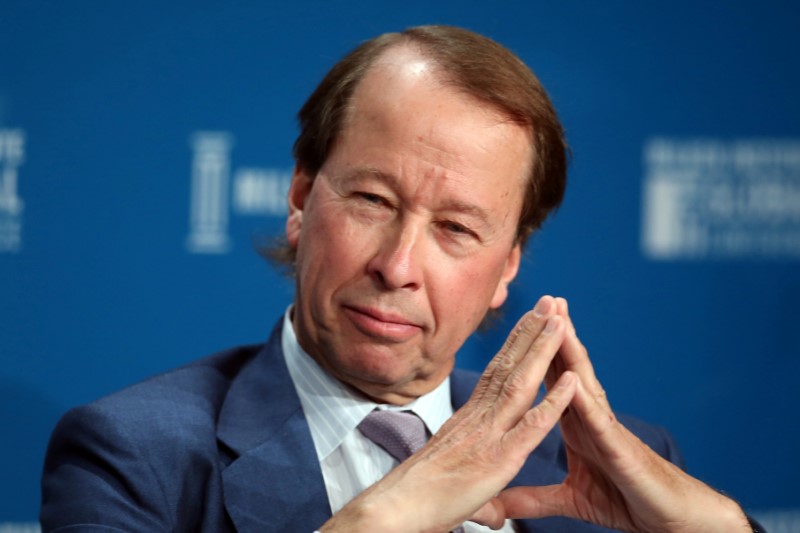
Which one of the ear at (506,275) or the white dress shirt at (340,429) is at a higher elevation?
the ear at (506,275)

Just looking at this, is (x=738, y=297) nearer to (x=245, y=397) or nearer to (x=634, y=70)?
(x=634, y=70)

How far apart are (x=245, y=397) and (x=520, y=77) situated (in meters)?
0.79

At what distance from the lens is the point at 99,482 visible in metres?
1.76

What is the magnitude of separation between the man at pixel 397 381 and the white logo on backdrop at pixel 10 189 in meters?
0.75

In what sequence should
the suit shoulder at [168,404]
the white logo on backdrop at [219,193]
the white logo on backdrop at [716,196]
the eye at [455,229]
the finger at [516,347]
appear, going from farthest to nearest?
the white logo on backdrop at [716,196] < the white logo on backdrop at [219,193] < the eye at [455,229] < the suit shoulder at [168,404] < the finger at [516,347]

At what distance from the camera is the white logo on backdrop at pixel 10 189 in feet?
8.46

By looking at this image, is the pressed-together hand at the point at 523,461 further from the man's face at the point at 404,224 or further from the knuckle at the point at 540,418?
the man's face at the point at 404,224

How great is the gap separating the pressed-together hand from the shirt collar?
0.84 feet

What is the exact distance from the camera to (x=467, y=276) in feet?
6.46

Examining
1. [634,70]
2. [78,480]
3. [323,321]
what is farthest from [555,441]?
[634,70]

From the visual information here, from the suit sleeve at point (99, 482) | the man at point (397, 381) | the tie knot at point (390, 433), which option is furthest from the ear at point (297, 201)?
the suit sleeve at point (99, 482)

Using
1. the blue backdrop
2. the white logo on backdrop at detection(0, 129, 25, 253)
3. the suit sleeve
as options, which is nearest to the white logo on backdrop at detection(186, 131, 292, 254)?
the blue backdrop

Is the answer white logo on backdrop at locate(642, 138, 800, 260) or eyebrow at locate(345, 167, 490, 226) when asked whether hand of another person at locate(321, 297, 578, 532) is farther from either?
white logo on backdrop at locate(642, 138, 800, 260)

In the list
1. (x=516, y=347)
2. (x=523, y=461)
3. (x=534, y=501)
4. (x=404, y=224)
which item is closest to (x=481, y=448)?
(x=523, y=461)
